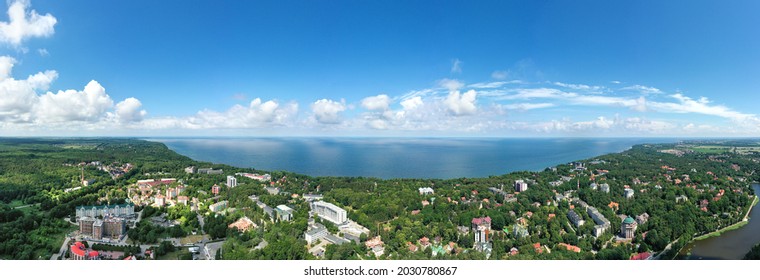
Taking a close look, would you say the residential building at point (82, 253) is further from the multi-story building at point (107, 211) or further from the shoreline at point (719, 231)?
the shoreline at point (719, 231)

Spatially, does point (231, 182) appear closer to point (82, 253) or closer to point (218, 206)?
point (218, 206)

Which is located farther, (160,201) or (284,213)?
(160,201)

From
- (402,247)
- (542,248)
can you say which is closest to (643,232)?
(542,248)

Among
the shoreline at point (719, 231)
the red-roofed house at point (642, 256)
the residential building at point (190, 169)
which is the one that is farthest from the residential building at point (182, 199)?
the shoreline at point (719, 231)

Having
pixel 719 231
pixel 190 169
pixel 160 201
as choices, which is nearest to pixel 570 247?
pixel 719 231

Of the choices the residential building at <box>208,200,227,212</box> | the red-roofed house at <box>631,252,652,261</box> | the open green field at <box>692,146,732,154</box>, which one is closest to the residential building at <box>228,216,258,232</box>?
the residential building at <box>208,200,227,212</box>
